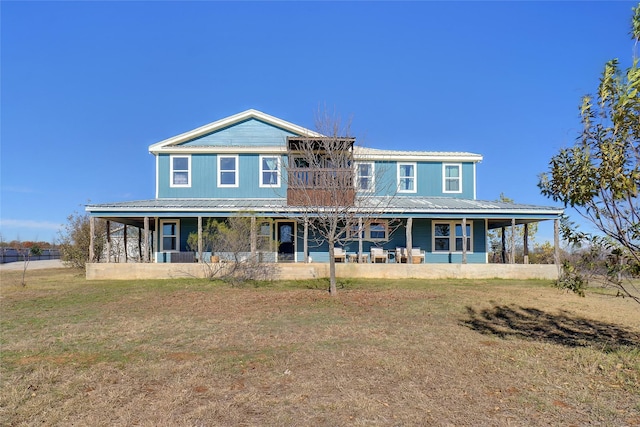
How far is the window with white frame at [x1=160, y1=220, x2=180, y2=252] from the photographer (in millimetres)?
21453

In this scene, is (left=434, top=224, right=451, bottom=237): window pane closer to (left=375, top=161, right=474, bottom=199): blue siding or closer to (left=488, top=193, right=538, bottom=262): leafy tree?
(left=375, top=161, right=474, bottom=199): blue siding

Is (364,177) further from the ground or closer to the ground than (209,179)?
closer to the ground

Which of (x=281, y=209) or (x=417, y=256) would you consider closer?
(x=281, y=209)

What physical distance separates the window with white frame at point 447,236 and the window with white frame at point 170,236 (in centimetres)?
1307

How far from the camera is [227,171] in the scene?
21.6m

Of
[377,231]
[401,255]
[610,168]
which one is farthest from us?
[377,231]

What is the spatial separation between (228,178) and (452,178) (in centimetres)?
1175

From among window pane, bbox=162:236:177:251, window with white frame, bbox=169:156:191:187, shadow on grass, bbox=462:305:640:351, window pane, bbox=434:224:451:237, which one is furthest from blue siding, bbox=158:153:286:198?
shadow on grass, bbox=462:305:640:351

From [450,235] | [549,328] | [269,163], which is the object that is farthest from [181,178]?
[549,328]

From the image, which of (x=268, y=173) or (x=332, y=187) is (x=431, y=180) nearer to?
(x=268, y=173)

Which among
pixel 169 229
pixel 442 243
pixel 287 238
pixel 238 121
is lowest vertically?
pixel 442 243

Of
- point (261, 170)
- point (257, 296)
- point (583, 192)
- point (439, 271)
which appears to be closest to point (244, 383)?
point (583, 192)

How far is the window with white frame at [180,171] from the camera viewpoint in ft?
70.9

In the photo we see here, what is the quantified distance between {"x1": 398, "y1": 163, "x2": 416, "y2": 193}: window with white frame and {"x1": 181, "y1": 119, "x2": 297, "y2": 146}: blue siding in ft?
19.9
